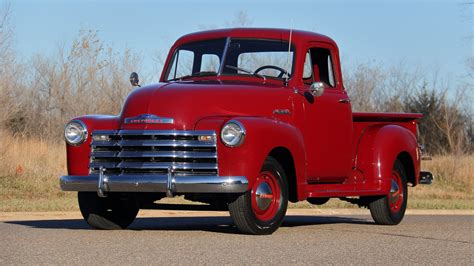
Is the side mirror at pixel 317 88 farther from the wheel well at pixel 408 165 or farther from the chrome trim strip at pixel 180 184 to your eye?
the wheel well at pixel 408 165

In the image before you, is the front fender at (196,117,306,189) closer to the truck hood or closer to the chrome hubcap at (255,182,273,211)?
the truck hood

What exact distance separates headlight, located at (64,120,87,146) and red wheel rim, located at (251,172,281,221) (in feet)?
6.91

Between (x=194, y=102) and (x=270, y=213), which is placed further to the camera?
(x=270, y=213)

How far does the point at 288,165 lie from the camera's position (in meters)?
11.6

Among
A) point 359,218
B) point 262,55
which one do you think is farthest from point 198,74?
point 359,218

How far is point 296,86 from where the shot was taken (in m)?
12.3

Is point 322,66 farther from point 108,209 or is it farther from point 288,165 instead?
point 108,209

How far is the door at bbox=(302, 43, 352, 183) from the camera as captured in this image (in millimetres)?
12297

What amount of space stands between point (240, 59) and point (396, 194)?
10.5ft

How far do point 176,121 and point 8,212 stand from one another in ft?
22.1

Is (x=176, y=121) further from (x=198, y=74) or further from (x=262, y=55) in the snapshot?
(x=262, y=55)

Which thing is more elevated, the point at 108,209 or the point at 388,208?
the point at 108,209

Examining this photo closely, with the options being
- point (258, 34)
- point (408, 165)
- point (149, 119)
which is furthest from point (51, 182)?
point (149, 119)

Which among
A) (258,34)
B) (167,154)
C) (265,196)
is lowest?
(265,196)
